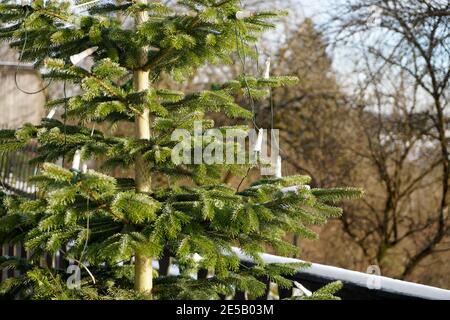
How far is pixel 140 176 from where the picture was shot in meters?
3.13

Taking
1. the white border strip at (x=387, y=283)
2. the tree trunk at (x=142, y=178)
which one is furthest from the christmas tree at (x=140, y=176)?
the white border strip at (x=387, y=283)

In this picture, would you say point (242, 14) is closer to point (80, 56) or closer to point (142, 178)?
point (80, 56)

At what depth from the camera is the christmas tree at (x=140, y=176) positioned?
8.61 ft

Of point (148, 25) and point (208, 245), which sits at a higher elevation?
point (148, 25)

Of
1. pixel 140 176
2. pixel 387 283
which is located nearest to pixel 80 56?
pixel 140 176

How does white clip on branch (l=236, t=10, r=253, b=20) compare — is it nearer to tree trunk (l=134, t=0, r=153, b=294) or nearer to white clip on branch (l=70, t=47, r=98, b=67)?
tree trunk (l=134, t=0, r=153, b=294)

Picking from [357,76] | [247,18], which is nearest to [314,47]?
[357,76]

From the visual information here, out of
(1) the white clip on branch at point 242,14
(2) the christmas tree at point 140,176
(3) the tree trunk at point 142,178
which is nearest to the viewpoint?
(2) the christmas tree at point 140,176

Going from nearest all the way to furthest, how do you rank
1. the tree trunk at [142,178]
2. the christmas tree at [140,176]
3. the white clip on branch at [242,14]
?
the christmas tree at [140,176], the white clip on branch at [242,14], the tree trunk at [142,178]

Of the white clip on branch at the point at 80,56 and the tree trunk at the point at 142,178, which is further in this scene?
the tree trunk at the point at 142,178

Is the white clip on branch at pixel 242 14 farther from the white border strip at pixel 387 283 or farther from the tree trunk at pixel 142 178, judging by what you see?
the white border strip at pixel 387 283
